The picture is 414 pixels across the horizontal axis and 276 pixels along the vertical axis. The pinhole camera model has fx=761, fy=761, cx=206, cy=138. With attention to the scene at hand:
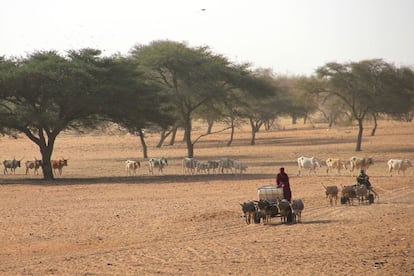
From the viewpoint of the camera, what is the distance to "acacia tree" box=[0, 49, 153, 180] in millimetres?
36438

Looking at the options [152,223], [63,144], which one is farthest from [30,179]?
[63,144]

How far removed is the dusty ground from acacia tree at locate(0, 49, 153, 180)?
2893 millimetres

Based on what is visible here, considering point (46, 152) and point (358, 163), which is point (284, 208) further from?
point (46, 152)

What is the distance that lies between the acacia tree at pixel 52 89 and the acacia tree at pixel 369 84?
2091 cm

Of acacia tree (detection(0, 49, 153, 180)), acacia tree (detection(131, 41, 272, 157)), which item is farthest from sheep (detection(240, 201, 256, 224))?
acacia tree (detection(131, 41, 272, 157))

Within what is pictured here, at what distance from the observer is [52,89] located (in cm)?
3656

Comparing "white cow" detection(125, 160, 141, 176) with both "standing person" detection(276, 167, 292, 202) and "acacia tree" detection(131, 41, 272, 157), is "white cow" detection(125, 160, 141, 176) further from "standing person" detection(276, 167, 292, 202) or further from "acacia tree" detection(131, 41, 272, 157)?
"standing person" detection(276, 167, 292, 202)

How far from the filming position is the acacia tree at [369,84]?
181ft

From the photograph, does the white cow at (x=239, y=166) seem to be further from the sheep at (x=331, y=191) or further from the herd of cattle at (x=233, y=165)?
Answer: the sheep at (x=331, y=191)

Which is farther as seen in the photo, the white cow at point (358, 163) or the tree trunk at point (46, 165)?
the tree trunk at point (46, 165)

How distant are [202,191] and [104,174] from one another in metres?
12.6

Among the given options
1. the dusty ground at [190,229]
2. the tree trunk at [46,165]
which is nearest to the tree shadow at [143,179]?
the dusty ground at [190,229]

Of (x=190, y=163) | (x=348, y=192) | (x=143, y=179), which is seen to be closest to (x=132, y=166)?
(x=190, y=163)

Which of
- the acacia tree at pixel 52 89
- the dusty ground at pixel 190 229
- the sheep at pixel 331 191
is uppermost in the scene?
the acacia tree at pixel 52 89
